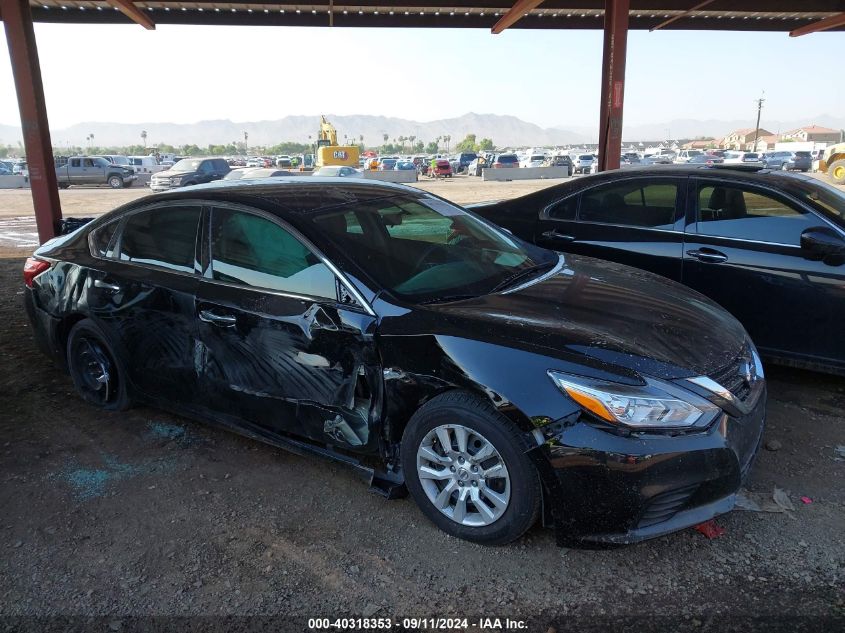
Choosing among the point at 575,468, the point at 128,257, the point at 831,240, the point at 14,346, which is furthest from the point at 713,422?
the point at 14,346

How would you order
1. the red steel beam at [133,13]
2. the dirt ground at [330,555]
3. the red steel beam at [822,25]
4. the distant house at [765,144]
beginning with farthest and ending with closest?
the distant house at [765,144] < the red steel beam at [822,25] < the red steel beam at [133,13] < the dirt ground at [330,555]

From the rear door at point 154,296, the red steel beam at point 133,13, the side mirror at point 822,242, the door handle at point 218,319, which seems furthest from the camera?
the red steel beam at point 133,13

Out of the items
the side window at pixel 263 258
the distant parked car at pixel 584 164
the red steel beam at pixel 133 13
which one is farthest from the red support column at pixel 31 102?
the distant parked car at pixel 584 164

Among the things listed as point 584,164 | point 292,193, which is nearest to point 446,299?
point 292,193

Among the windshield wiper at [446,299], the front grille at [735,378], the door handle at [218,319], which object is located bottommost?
the front grille at [735,378]

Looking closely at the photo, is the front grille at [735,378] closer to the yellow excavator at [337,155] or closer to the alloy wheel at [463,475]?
the alloy wheel at [463,475]

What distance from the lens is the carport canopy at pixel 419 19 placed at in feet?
31.5

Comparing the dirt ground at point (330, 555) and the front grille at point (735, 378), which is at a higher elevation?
the front grille at point (735, 378)

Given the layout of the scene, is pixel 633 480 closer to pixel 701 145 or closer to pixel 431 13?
pixel 431 13

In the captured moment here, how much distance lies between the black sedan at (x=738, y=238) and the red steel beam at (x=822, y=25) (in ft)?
30.8

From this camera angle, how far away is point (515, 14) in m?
11.3

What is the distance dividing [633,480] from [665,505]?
20 cm

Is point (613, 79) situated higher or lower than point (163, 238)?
higher

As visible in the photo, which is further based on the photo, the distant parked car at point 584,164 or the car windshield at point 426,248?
the distant parked car at point 584,164
